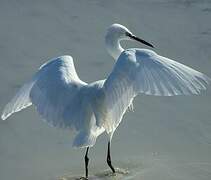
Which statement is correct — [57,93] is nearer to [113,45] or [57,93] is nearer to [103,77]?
[113,45]

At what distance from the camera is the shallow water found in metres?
5.19

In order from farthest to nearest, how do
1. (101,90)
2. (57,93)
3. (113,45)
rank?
(113,45) < (57,93) < (101,90)

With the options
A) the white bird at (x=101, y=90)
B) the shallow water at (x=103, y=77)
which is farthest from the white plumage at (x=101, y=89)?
the shallow water at (x=103, y=77)

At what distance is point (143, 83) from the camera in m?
4.41

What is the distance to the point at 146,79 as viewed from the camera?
14.5 feet

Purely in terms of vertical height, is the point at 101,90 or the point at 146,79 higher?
the point at 146,79

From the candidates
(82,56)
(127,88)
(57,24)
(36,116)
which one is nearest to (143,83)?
(127,88)

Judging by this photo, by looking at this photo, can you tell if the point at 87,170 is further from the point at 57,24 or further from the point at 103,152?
the point at 57,24

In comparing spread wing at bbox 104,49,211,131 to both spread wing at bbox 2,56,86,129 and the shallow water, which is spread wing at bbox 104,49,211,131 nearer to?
spread wing at bbox 2,56,86,129

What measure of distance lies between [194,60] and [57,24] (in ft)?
6.32

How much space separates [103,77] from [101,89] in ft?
6.54

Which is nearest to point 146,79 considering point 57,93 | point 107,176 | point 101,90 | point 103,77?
point 101,90

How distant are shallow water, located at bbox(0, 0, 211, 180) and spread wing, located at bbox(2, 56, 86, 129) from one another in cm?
50

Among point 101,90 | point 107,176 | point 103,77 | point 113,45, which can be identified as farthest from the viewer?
point 103,77
